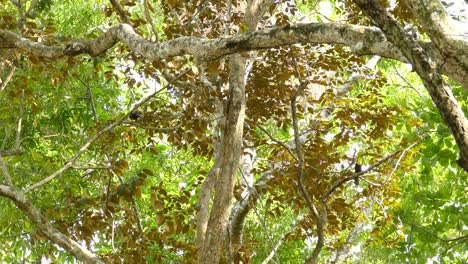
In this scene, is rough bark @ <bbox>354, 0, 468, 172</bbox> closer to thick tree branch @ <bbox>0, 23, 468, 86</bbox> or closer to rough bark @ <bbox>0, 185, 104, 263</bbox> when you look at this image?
thick tree branch @ <bbox>0, 23, 468, 86</bbox>

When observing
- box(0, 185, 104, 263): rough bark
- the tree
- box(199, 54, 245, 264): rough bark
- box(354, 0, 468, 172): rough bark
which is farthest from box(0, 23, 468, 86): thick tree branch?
box(0, 185, 104, 263): rough bark

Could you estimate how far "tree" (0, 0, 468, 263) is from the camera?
2547 mm

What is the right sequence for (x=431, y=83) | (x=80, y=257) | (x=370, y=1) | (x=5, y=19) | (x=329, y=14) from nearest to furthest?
(x=431, y=83)
(x=370, y=1)
(x=80, y=257)
(x=5, y=19)
(x=329, y=14)

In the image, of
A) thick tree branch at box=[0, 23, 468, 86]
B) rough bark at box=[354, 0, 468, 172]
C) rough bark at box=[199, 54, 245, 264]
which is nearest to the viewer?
rough bark at box=[354, 0, 468, 172]

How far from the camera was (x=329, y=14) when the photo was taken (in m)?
10.6

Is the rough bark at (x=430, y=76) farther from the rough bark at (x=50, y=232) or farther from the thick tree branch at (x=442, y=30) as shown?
the rough bark at (x=50, y=232)

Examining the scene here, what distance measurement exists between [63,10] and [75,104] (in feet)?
Answer: 7.03

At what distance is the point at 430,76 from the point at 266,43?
0.92 metres

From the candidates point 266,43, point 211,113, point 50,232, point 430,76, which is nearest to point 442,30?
point 430,76

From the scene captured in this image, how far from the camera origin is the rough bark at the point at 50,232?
3.54m

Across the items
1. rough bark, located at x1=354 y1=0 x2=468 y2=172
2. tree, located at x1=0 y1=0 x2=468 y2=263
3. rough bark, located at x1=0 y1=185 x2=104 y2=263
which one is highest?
tree, located at x1=0 y1=0 x2=468 y2=263

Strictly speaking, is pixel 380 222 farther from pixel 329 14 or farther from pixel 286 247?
pixel 329 14

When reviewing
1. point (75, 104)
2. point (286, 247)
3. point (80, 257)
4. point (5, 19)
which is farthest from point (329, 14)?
point (80, 257)

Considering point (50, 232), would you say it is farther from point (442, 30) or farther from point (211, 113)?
point (442, 30)
